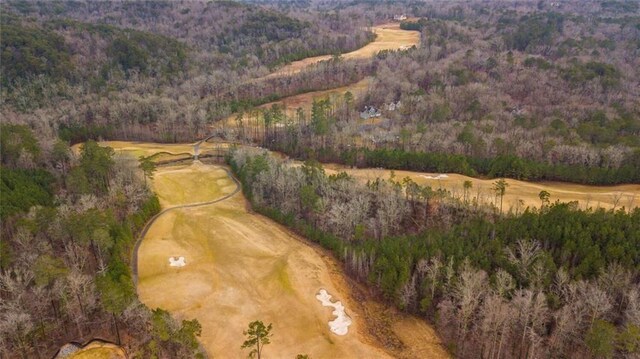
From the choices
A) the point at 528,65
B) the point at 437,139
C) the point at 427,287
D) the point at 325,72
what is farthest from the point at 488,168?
the point at 325,72

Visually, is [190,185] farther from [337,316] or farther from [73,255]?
[337,316]

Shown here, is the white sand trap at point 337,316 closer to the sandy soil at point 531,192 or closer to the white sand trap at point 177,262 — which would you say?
the white sand trap at point 177,262

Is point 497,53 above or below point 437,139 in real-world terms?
above

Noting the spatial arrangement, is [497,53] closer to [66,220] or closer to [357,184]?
[357,184]

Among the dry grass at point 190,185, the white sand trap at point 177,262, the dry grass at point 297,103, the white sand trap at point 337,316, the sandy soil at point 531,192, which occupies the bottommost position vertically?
the white sand trap at point 337,316

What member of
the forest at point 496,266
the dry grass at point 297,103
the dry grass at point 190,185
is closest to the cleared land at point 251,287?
the forest at point 496,266

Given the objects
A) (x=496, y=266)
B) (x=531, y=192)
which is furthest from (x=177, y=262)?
(x=531, y=192)

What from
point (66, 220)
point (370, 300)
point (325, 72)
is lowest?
point (370, 300)
